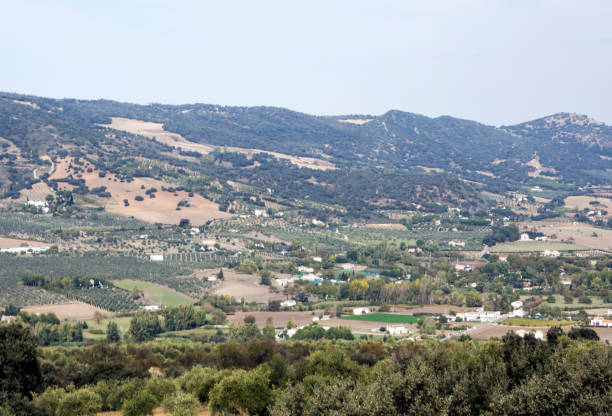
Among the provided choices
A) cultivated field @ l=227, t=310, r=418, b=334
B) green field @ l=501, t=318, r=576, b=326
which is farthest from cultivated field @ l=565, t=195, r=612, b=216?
cultivated field @ l=227, t=310, r=418, b=334

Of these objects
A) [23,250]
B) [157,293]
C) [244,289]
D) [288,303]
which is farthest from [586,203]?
[23,250]

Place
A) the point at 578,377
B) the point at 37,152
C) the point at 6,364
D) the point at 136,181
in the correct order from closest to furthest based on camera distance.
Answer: the point at 578,377
the point at 6,364
the point at 136,181
the point at 37,152

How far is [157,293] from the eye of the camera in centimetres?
6962

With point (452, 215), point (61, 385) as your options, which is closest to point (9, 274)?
point (61, 385)

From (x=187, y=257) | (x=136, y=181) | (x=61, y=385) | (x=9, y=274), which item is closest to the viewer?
(x=61, y=385)

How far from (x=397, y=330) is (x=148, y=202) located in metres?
78.7

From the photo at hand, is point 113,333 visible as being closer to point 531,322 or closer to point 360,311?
point 360,311

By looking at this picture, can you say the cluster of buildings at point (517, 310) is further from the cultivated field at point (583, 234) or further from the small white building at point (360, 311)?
the cultivated field at point (583, 234)

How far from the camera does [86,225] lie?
10631 centimetres

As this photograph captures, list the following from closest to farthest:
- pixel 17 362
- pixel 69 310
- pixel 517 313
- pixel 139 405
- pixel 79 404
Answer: pixel 17 362, pixel 139 405, pixel 79 404, pixel 69 310, pixel 517 313

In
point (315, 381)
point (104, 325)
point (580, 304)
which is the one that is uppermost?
point (315, 381)

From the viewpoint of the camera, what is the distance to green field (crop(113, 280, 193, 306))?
67.1m

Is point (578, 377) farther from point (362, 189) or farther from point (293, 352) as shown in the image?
point (362, 189)

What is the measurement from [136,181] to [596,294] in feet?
302
